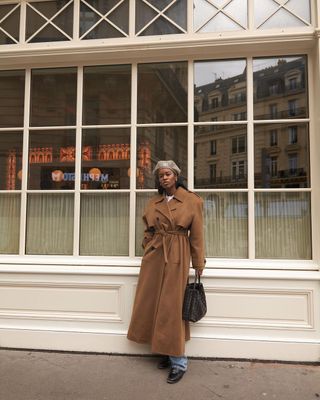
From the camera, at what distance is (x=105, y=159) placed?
468cm

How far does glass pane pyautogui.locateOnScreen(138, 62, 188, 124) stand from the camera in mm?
4539

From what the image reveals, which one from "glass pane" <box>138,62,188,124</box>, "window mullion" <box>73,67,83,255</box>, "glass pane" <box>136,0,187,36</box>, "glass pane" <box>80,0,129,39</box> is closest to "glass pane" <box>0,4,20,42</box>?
"glass pane" <box>80,0,129,39</box>

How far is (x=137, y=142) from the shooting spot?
4.61m

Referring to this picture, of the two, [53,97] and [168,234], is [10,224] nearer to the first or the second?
[53,97]

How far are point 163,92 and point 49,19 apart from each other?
1.53 meters

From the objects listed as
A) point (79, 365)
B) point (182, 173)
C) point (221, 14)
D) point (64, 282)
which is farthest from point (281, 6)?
point (79, 365)

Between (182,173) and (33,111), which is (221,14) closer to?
(182,173)

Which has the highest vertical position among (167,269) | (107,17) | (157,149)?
(107,17)

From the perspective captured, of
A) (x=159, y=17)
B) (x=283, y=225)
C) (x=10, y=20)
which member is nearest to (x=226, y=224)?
(x=283, y=225)

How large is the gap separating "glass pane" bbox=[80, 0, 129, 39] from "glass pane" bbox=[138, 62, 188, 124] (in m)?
0.47

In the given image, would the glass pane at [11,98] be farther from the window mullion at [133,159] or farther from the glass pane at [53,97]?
the window mullion at [133,159]

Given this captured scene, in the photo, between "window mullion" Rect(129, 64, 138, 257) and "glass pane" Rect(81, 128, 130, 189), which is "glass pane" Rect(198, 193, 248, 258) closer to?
"window mullion" Rect(129, 64, 138, 257)

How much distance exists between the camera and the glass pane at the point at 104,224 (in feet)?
15.0

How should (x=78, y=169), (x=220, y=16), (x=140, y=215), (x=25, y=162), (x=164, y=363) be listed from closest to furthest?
(x=164, y=363), (x=220, y=16), (x=140, y=215), (x=78, y=169), (x=25, y=162)
